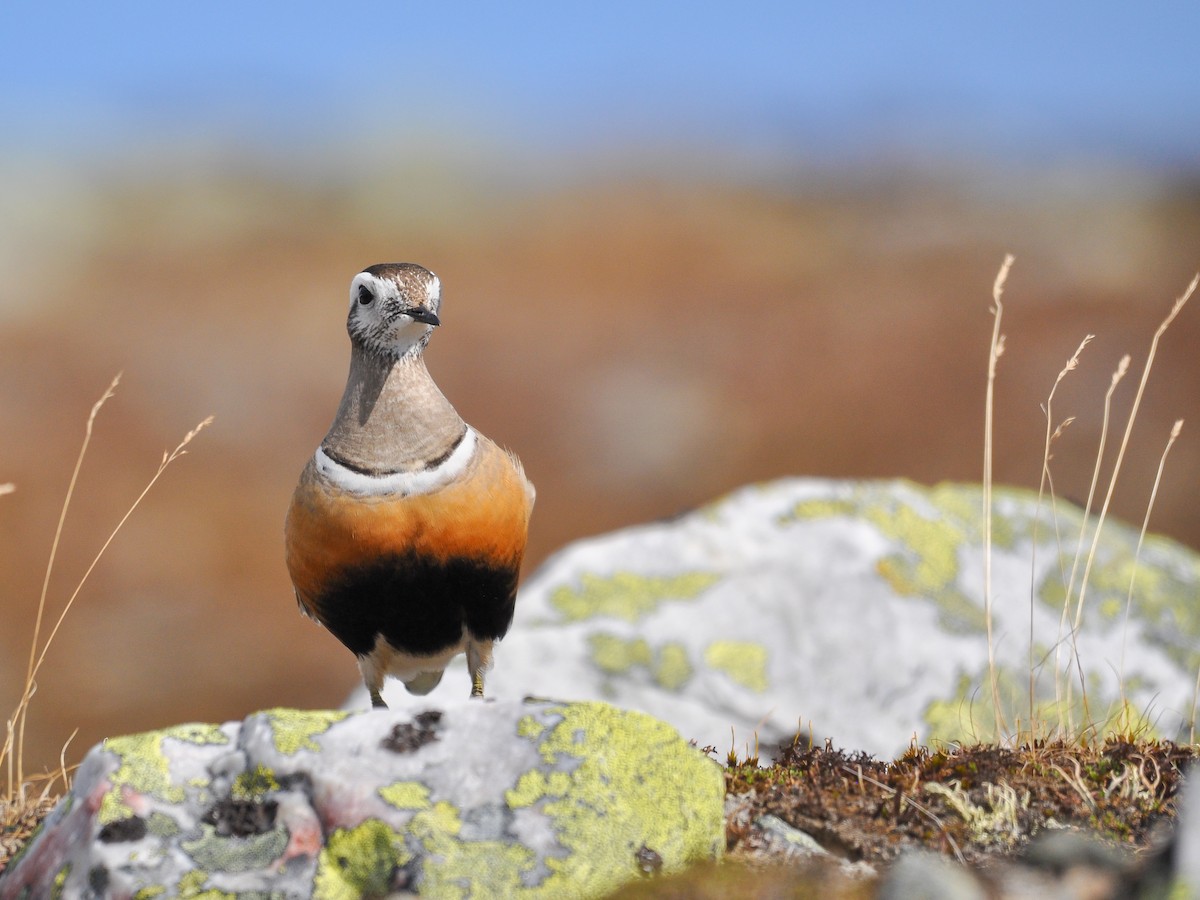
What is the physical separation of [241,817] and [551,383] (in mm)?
15478

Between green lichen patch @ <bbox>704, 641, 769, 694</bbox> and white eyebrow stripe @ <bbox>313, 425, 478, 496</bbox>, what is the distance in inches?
110

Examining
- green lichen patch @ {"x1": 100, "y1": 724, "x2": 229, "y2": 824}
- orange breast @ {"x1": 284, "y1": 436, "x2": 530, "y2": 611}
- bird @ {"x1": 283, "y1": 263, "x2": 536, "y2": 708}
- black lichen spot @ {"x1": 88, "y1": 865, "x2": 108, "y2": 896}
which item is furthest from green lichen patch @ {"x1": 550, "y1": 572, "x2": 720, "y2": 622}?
black lichen spot @ {"x1": 88, "y1": 865, "x2": 108, "y2": 896}

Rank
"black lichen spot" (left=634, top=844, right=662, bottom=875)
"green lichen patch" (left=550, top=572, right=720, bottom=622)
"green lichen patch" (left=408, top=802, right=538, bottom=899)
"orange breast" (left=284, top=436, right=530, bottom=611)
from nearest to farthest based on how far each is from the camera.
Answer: "green lichen patch" (left=408, top=802, right=538, bottom=899)
"black lichen spot" (left=634, top=844, right=662, bottom=875)
"orange breast" (left=284, top=436, right=530, bottom=611)
"green lichen patch" (left=550, top=572, right=720, bottom=622)

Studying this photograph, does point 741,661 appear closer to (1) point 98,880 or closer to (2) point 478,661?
(2) point 478,661

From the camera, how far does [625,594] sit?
24.4 feet

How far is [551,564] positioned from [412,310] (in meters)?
3.36

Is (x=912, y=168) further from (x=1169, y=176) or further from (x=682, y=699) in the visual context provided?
(x=682, y=699)

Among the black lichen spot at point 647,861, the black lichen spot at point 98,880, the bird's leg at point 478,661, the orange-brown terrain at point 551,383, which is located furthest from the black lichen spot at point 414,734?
the orange-brown terrain at point 551,383

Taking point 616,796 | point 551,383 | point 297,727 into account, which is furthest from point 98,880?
point 551,383

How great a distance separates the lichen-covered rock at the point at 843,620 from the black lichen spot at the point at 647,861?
334 cm

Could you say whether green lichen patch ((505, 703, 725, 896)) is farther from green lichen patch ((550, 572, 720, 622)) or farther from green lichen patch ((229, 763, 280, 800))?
green lichen patch ((550, 572, 720, 622))

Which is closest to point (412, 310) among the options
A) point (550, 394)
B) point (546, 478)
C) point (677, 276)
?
point (546, 478)

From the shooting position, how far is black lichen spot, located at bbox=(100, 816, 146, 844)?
3.04m

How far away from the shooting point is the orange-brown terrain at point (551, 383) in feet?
49.2
